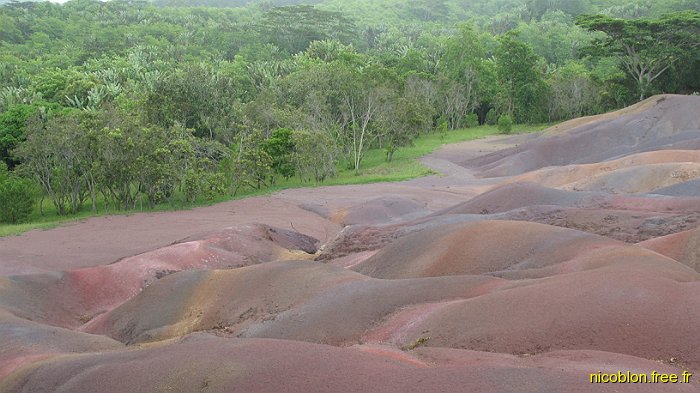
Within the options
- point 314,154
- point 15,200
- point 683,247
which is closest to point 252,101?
point 314,154

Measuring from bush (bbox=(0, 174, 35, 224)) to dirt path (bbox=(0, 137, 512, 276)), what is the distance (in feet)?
18.9

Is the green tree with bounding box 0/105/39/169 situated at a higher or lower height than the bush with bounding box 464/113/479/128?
higher

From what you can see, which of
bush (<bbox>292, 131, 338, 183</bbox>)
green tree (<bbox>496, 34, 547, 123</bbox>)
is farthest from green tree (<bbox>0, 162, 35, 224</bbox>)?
green tree (<bbox>496, 34, 547, 123</bbox>)

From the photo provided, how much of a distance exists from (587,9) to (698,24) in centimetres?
11845

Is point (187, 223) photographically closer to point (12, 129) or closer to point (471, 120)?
point (12, 129)

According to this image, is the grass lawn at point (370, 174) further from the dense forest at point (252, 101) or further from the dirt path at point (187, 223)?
the dirt path at point (187, 223)

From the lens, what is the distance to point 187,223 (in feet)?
98.9

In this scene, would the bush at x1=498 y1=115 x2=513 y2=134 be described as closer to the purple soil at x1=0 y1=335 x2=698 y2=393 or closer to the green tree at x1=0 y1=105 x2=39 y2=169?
the green tree at x1=0 y1=105 x2=39 y2=169

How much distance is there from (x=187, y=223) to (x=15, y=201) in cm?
1086

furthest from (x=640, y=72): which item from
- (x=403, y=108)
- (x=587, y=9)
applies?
(x=587, y=9)

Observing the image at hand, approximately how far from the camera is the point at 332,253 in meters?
22.8

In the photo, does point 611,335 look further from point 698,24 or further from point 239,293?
point 698,24

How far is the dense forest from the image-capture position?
34.7 meters

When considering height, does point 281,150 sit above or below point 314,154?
above
